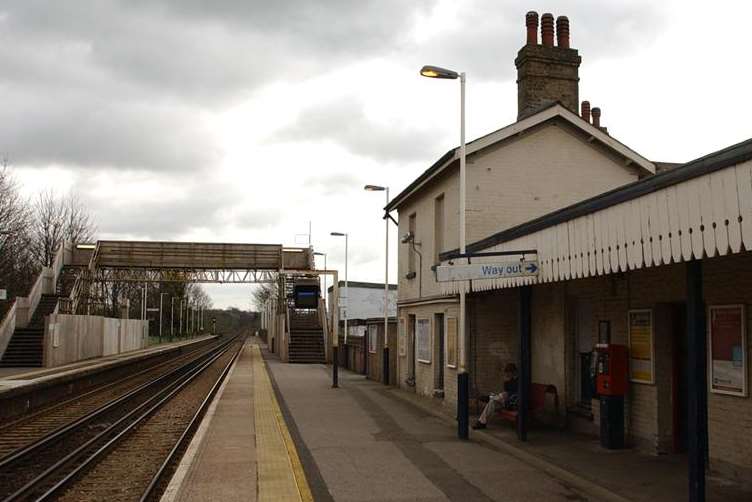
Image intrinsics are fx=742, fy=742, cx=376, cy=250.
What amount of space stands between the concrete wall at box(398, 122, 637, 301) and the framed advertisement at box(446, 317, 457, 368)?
5.61 feet

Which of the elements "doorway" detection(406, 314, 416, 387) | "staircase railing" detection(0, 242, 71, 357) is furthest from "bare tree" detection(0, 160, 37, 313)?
"doorway" detection(406, 314, 416, 387)

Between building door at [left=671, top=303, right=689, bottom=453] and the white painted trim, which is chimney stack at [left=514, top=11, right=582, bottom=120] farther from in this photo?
the white painted trim

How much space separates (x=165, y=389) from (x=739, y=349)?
19.2 m

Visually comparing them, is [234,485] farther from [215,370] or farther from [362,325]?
[362,325]

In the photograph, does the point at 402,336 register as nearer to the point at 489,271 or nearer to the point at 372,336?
the point at 372,336

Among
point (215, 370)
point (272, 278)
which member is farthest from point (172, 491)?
point (272, 278)

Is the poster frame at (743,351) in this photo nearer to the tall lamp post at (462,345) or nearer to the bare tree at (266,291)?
the tall lamp post at (462,345)

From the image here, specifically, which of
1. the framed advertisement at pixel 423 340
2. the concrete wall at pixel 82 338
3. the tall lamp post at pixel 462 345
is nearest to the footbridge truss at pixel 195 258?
the concrete wall at pixel 82 338

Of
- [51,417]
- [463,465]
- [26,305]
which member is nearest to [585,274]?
[463,465]

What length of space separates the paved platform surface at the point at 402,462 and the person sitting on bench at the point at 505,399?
0.57m

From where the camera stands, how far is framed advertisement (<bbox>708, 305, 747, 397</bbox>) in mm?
8281

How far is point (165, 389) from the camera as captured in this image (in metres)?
23.8

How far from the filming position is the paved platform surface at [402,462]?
26.4 feet

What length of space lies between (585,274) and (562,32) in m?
10.7
